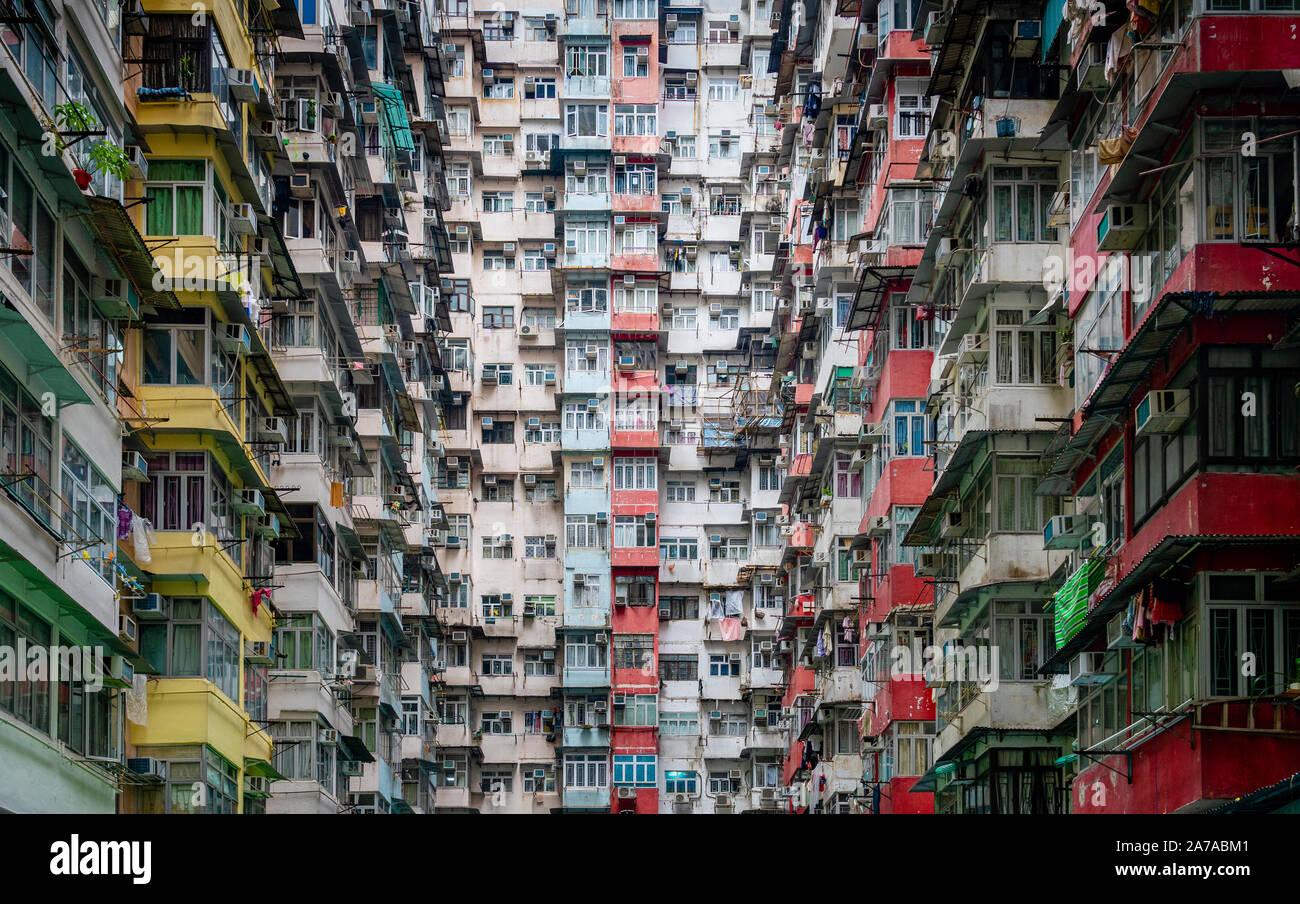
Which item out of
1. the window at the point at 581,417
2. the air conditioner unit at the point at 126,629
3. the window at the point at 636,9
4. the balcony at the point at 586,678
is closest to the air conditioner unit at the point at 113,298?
the air conditioner unit at the point at 126,629

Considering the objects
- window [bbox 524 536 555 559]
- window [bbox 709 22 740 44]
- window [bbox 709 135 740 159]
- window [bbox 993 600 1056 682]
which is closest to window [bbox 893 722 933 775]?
window [bbox 993 600 1056 682]

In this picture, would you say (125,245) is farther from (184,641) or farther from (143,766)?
(143,766)

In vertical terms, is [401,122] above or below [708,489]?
above

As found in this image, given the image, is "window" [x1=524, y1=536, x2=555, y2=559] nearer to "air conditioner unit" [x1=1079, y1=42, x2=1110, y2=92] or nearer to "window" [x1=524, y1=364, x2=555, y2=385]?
"window" [x1=524, y1=364, x2=555, y2=385]

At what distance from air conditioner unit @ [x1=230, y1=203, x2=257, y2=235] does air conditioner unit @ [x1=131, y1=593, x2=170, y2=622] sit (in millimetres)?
6121

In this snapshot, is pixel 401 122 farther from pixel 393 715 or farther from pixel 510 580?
pixel 510 580

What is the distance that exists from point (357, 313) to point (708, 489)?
72.6 ft

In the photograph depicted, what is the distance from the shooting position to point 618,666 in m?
62.5

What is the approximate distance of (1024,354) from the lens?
31.0m

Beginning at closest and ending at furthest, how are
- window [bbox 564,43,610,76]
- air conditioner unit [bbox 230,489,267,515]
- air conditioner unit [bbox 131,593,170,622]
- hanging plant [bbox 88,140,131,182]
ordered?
hanging plant [bbox 88,140,131,182] → air conditioner unit [bbox 131,593,170,622] → air conditioner unit [bbox 230,489,267,515] → window [bbox 564,43,610,76]

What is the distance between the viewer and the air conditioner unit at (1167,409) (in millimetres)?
21922

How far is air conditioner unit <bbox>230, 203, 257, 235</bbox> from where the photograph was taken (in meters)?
31.7
